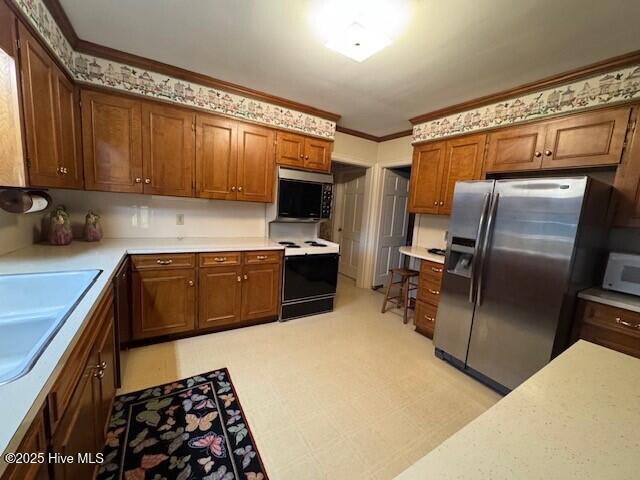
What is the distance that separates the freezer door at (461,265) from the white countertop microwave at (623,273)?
0.89 metres

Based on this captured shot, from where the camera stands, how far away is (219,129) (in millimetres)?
2762

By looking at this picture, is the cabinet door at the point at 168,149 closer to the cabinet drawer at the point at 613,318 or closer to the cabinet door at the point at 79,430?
the cabinet door at the point at 79,430

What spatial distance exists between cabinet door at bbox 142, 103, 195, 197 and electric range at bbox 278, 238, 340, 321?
125cm

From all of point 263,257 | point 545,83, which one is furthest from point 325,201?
point 545,83

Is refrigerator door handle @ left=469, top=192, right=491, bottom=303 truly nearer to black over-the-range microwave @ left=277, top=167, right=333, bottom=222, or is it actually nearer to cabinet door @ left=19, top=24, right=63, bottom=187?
black over-the-range microwave @ left=277, top=167, right=333, bottom=222

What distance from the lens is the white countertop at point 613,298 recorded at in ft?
5.73

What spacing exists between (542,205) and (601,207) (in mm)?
461

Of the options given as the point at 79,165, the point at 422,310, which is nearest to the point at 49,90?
the point at 79,165

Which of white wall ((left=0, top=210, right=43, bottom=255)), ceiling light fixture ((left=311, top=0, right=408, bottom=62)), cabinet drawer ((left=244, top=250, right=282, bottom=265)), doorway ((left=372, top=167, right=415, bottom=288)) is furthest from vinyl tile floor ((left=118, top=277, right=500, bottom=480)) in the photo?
ceiling light fixture ((left=311, top=0, right=408, bottom=62))

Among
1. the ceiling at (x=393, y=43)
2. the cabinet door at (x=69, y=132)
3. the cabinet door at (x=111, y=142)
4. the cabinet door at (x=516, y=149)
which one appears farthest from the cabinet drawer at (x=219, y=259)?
the cabinet door at (x=516, y=149)

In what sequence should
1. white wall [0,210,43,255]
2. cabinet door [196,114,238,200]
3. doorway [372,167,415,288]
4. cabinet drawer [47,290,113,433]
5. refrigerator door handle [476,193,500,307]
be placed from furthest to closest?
doorway [372,167,415,288]
cabinet door [196,114,238,200]
refrigerator door handle [476,193,500,307]
white wall [0,210,43,255]
cabinet drawer [47,290,113,433]

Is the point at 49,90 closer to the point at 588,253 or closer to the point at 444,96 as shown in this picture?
the point at 444,96

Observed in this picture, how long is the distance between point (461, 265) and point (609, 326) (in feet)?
3.17

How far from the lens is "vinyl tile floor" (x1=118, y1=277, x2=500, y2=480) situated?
1.55 metres
